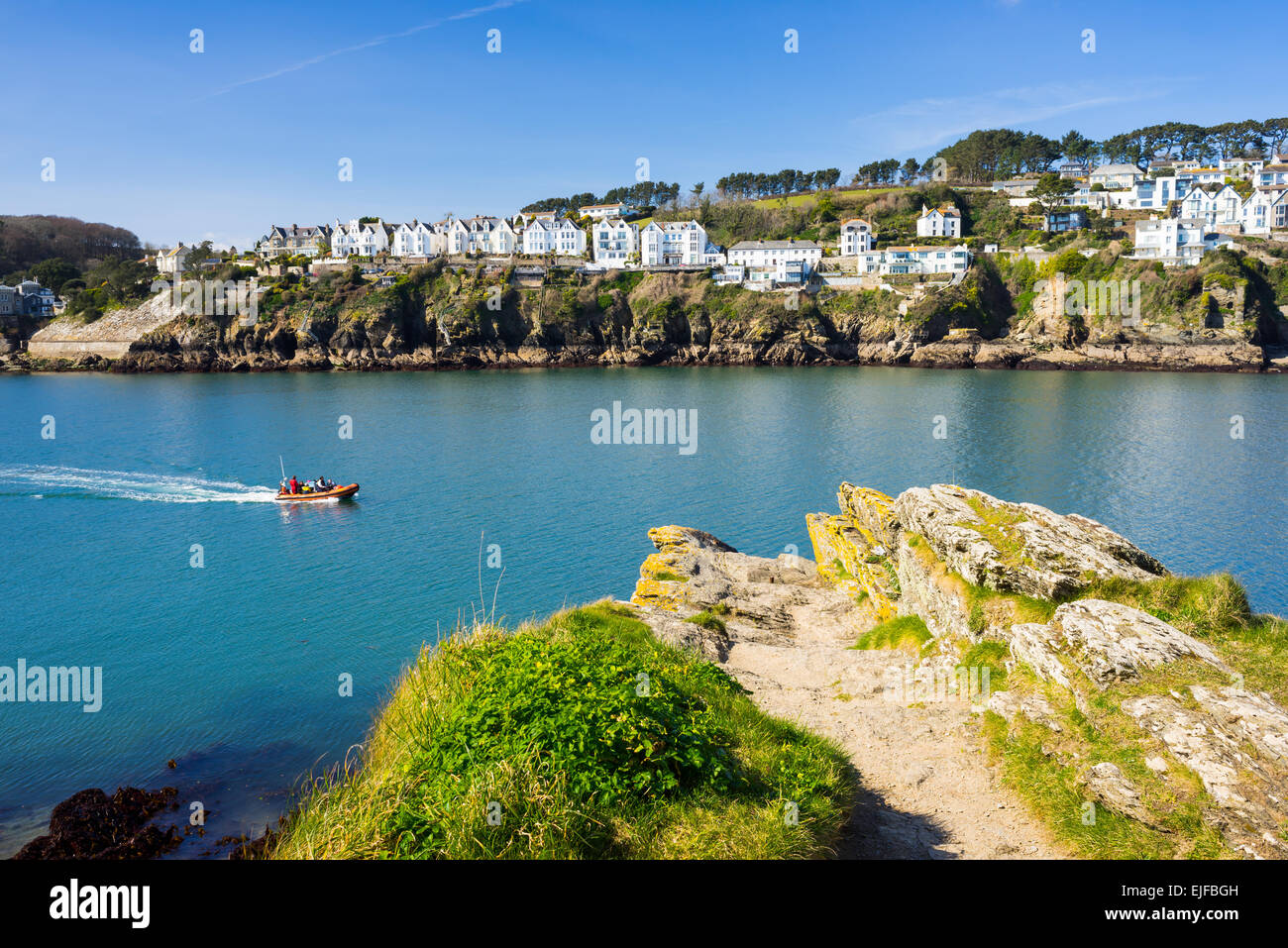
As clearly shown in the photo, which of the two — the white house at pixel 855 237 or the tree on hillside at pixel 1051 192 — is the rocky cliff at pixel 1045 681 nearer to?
the white house at pixel 855 237

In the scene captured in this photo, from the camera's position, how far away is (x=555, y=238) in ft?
462

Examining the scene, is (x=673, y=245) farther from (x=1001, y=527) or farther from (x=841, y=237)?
(x=1001, y=527)

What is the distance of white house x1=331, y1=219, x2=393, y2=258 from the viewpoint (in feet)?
474

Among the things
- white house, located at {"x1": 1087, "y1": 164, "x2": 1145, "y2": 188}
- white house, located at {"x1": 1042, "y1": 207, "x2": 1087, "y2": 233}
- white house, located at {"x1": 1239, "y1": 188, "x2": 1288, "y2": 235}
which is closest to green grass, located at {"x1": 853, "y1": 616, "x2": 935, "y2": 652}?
white house, located at {"x1": 1042, "y1": 207, "x2": 1087, "y2": 233}

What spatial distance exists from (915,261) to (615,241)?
53993 mm

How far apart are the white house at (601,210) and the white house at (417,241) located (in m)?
34.4

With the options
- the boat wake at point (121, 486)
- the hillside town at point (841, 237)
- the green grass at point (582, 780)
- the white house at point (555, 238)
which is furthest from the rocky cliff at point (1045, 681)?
the white house at point (555, 238)

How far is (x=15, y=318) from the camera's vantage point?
13812cm

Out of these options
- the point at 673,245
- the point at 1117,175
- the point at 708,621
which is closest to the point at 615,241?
the point at 673,245

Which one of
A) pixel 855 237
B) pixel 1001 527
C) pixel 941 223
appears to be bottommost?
pixel 1001 527

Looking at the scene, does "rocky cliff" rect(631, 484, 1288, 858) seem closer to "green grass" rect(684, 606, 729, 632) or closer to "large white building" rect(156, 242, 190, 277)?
"green grass" rect(684, 606, 729, 632)

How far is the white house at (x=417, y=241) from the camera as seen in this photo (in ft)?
462
